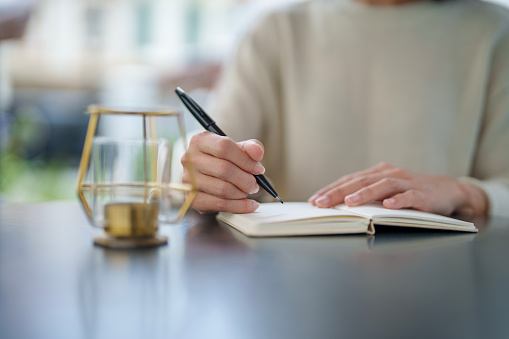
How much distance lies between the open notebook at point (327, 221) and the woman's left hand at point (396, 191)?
0.04 metres

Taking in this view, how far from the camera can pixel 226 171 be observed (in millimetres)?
828

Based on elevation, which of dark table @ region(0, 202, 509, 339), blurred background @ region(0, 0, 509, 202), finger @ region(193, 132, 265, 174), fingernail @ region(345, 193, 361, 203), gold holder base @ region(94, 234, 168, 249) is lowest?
dark table @ region(0, 202, 509, 339)

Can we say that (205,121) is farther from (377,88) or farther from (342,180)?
(377,88)

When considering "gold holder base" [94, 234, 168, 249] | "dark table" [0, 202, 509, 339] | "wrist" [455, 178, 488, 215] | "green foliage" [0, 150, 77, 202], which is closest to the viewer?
"dark table" [0, 202, 509, 339]

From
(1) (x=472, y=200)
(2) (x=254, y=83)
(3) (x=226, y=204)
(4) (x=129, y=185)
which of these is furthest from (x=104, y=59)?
(4) (x=129, y=185)

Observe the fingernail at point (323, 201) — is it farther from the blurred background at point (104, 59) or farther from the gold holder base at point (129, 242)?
the blurred background at point (104, 59)

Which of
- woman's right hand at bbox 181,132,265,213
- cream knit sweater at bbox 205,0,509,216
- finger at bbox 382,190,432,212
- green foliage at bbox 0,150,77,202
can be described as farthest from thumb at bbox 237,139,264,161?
green foliage at bbox 0,150,77,202

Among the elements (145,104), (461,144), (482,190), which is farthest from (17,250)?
(145,104)

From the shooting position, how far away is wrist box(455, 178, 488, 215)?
1.15 meters

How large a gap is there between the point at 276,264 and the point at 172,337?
0.24 meters

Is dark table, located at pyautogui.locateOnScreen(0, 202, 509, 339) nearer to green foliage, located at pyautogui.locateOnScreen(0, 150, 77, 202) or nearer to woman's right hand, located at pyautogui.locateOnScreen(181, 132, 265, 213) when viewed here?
woman's right hand, located at pyautogui.locateOnScreen(181, 132, 265, 213)

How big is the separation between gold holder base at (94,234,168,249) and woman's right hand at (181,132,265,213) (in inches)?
7.3

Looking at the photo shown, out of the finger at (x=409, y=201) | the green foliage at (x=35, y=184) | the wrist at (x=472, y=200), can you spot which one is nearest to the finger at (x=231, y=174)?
the finger at (x=409, y=201)

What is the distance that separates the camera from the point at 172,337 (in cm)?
35
